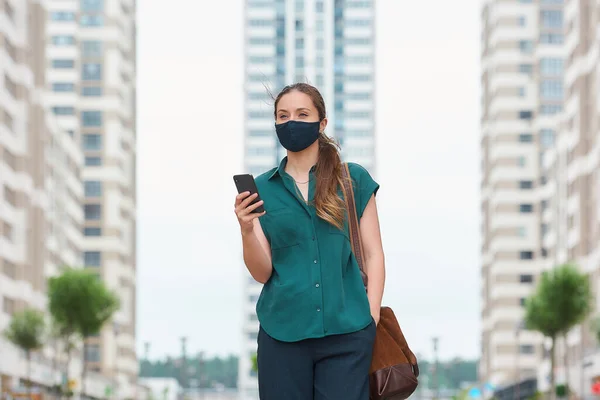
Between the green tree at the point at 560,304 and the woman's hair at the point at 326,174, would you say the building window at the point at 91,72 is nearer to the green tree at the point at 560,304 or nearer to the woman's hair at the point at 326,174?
the green tree at the point at 560,304

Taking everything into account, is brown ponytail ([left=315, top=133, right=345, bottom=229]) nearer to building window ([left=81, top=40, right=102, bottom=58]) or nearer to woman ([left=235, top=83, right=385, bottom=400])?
woman ([left=235, top=83, right=385, bottom=400])

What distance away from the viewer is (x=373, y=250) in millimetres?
5531

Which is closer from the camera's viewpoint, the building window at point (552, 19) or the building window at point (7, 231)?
the building window at point (7, 231)

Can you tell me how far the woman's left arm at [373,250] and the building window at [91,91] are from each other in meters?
132

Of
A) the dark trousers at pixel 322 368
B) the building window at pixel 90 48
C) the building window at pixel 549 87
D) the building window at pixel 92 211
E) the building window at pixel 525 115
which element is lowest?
the dark trousers at pixel 322 368

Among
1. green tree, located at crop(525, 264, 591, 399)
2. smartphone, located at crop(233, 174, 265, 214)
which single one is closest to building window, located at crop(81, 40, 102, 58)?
green tree, located at crop(525, 264, 591, 399)

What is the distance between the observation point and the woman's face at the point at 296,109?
5.52 m

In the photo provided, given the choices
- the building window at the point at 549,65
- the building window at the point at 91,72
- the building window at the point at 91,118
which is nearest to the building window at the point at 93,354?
the building window at the point at 91,118

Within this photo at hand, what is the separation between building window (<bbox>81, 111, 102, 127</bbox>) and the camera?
5330 inches

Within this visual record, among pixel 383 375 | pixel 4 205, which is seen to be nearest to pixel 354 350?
pixel 383 375

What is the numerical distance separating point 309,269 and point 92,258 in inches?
5101

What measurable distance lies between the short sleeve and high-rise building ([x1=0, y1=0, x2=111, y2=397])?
2682 inches

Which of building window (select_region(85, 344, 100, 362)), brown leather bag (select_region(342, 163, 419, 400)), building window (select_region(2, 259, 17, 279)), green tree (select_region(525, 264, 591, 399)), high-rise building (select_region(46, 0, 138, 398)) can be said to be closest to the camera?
brown leather bag (select_region(342, 163, 419, 400))

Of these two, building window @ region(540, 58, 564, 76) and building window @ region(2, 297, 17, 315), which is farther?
building window @ region(540, 58, 564, 76)
